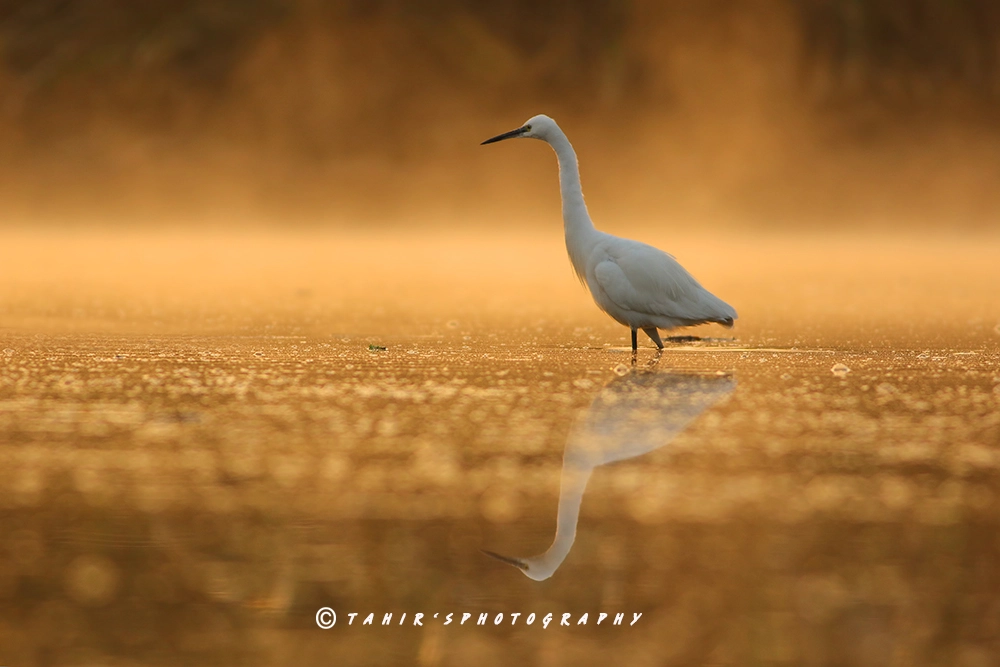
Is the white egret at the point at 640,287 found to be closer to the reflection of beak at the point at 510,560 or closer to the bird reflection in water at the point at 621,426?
the bird reflection in water at the point at 621,426

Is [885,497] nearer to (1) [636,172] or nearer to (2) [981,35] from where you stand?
(1) [636,172]

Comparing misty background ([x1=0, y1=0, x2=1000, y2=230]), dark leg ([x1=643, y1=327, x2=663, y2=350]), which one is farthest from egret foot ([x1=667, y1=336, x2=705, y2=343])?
misty background ([x1=0, y1=0, x2=1000, y2=230])

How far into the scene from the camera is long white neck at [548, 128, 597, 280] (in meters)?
10.4

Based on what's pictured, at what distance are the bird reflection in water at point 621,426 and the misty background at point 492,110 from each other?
56.4 m

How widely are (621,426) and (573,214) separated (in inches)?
156

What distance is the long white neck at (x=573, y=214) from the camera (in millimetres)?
10352

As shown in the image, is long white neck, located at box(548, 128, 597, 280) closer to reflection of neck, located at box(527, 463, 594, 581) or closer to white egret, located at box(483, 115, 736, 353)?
white egret, located at box(483, 115, 736, 353)

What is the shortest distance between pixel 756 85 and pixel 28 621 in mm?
72613

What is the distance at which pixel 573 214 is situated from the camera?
414 inches

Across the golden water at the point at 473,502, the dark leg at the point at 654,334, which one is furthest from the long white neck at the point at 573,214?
the golden water at the point at 473,502

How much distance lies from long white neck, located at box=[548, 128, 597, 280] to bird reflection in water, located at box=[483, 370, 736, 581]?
1534 mm

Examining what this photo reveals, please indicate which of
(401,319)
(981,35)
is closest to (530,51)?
(981,35)

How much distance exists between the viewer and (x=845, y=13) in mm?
76750

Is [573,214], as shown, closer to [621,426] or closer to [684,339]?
[684,339]
